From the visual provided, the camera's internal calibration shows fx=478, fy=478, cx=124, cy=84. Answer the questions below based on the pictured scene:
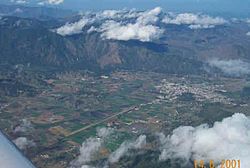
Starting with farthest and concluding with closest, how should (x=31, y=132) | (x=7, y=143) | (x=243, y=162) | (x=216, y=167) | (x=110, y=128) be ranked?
(x=110, y=128), (x=31, y=132), (x=216, y=167), (x=243, y=162), (x=7, y=143)

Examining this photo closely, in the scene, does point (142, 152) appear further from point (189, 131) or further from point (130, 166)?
point (189, 131)

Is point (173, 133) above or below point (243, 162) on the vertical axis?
below

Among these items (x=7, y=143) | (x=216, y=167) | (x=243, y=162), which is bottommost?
(x=216, y=167)

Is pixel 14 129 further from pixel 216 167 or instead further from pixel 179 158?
pixel 216 167

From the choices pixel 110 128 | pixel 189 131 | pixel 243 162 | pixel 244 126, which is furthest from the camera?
pixel 110 128

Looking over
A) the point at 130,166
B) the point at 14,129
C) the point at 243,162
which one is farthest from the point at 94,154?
the point at 243,162

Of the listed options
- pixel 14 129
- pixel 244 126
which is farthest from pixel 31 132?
pixel 244 126

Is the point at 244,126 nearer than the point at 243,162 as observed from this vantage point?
No
